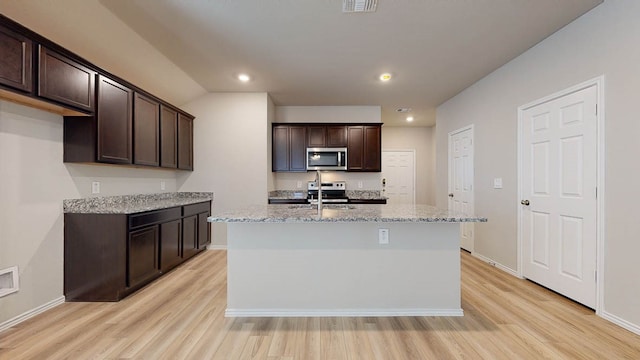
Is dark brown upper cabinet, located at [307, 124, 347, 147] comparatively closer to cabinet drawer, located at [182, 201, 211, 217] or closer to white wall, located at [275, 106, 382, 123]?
white wall, located at [275, 106, 382, 123]

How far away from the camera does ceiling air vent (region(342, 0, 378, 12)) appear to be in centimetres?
222

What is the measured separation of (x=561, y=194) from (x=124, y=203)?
16.1ft

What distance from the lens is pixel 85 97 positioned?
8.22 ft

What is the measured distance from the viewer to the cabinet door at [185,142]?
4137 mm

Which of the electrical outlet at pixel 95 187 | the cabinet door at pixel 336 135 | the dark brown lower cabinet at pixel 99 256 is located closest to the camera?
the dark brown lower cabinet at pixel 99 256

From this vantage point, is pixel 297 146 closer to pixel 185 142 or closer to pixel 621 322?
pixel 185 142

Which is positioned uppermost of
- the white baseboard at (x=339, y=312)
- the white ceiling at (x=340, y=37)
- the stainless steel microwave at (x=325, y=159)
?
the white ceiling at (x=340, y=37)

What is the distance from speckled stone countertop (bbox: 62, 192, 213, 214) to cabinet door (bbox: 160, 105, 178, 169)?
552 mm

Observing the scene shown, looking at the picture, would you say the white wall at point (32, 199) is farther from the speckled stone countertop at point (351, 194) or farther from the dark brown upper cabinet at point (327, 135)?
the dark brown upper cabinet at point (327, 135)

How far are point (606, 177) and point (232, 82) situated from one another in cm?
439

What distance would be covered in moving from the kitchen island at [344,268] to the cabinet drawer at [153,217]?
1156mm

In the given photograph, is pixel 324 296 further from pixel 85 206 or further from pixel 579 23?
pixel 579 23

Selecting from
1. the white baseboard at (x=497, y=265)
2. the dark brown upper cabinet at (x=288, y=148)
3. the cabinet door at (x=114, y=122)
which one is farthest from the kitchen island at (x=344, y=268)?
the dark brown upper cabinet at (x=288, y=148)

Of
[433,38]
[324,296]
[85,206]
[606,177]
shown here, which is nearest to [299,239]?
[324,296]
